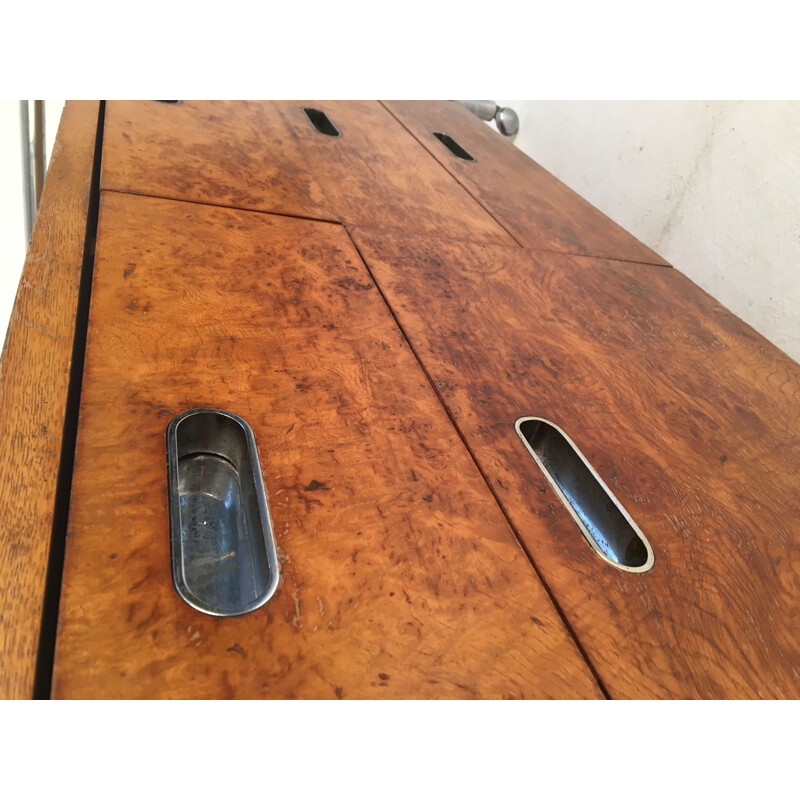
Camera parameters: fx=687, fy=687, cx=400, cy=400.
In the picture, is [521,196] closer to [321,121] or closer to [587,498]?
[321,121]

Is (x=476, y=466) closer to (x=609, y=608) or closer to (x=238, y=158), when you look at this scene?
(x=609, y=608)

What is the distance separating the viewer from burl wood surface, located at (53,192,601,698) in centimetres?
58

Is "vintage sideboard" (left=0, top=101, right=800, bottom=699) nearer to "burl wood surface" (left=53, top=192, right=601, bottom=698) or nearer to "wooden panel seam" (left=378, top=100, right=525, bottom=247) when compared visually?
"burl wood surface" (left=53, top=192, right=601, bottom=698)

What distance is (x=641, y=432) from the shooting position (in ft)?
3.46

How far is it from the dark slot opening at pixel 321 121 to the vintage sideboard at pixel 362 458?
1.61ft

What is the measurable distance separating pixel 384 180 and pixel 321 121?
52 centimetres

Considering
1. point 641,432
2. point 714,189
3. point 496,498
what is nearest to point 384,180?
point 641,432

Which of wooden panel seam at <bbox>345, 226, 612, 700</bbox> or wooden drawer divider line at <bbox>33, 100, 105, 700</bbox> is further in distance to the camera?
wooden panel seam at <bbox>345, 226, 612, 700</bbox>

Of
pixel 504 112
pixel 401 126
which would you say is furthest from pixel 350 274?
pixel 504 112

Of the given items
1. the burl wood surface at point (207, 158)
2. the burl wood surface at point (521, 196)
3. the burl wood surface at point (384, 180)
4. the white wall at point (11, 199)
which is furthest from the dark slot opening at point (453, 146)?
the white wall at point (11, 199)

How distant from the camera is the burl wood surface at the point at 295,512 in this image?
1.92 feet

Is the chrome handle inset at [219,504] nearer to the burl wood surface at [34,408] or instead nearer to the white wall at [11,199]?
the burl wood surface at [34,408]

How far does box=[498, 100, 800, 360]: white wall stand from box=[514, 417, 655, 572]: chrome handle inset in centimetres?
139

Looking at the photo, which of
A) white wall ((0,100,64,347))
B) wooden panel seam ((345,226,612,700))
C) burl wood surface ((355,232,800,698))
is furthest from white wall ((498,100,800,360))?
white wall ((0,100,64,347))
